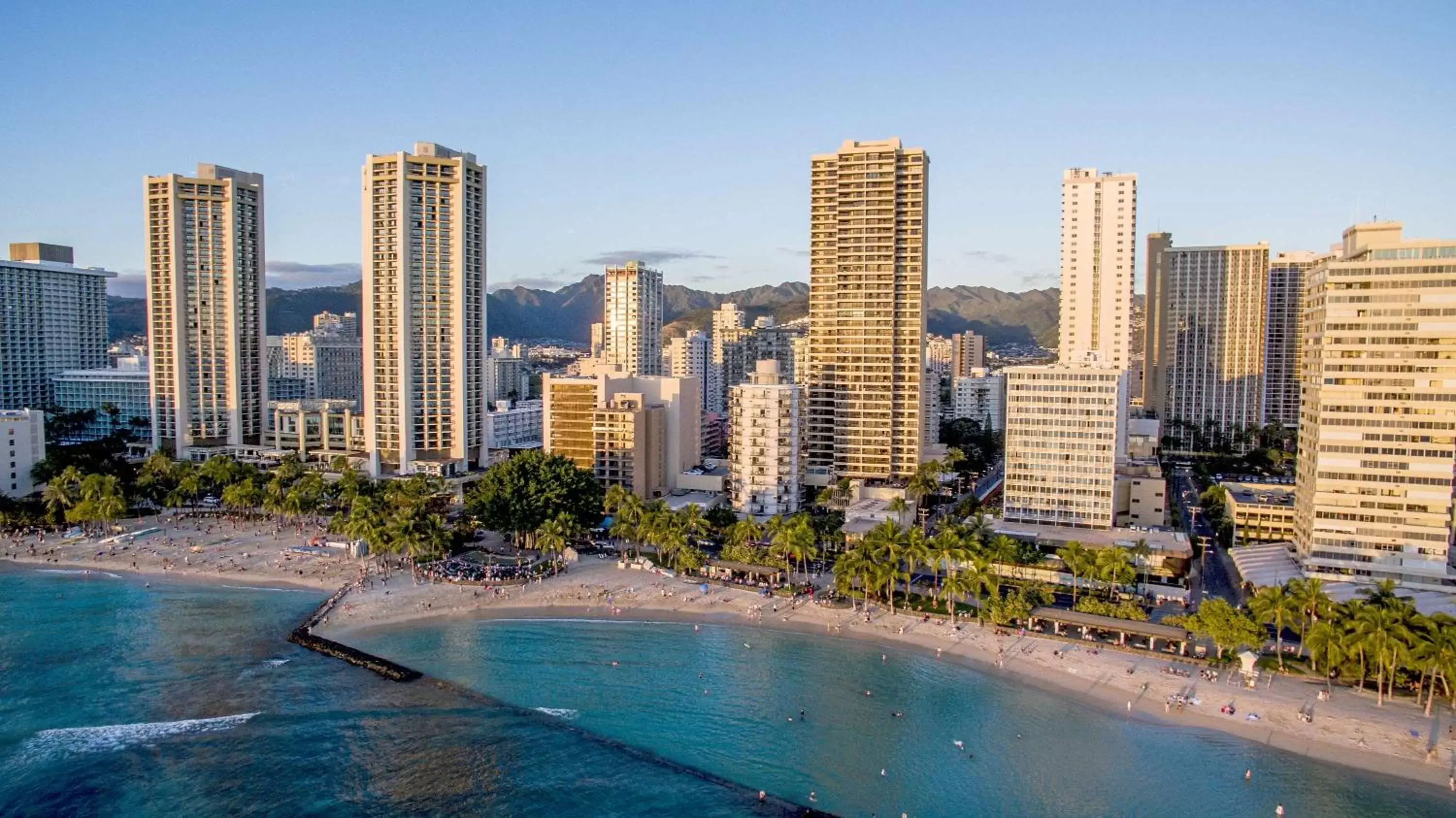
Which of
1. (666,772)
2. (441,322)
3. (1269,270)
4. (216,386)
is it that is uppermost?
(1269,270)

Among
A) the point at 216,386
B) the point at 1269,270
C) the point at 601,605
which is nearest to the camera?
the point at 601,605

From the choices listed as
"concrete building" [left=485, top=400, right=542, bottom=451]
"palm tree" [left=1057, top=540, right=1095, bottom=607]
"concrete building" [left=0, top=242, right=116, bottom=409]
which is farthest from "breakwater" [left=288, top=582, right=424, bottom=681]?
"concrete building" [left=0, top=242, right=116, bottom=409]

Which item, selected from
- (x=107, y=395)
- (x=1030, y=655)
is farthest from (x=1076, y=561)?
(x=107, y=395)

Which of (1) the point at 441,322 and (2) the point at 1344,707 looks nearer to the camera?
(2) the point at 1344,707

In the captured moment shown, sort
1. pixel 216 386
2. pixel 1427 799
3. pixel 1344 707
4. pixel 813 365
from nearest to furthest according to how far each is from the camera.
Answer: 1. pixel 1427 799
2. pixel 1344 707
3. pixel 813 365
4. pixel 216 386

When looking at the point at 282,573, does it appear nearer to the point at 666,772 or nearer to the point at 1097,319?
the point at 666,772

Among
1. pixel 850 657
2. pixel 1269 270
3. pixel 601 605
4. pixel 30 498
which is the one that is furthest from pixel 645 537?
pixel 1269 270

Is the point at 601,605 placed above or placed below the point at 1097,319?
below
